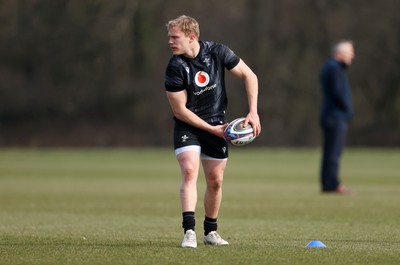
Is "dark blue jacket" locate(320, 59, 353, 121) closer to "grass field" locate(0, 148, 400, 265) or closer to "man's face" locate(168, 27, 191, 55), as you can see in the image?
"grass field" locate(0, 148, 400, 265)

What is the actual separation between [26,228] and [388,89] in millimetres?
31243

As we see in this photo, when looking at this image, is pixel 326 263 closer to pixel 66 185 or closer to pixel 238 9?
pixel 66 185

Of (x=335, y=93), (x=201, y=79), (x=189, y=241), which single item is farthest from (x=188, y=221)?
(x=335, y=93)

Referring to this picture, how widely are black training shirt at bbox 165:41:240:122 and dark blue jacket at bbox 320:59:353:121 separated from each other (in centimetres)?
814

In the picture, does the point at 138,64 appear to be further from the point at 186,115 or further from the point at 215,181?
the point at 186,115

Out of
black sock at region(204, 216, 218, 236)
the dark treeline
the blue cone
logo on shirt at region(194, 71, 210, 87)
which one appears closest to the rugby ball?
logo on shirt at region(194, 71, 210, 87)

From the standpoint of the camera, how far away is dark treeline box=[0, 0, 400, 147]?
134 ft

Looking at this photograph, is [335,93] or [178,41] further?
[335,93]

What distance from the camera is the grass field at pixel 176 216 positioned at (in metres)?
8.02

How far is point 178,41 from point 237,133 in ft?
2.93

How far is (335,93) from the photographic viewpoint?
16891 millimetres

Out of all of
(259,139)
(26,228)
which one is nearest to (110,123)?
(259,139)

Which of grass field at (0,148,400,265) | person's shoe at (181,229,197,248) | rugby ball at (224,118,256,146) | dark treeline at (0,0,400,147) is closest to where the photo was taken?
grass field at (0,148,400,265)

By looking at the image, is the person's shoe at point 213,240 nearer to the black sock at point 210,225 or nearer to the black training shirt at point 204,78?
the black sock at point 210,225
